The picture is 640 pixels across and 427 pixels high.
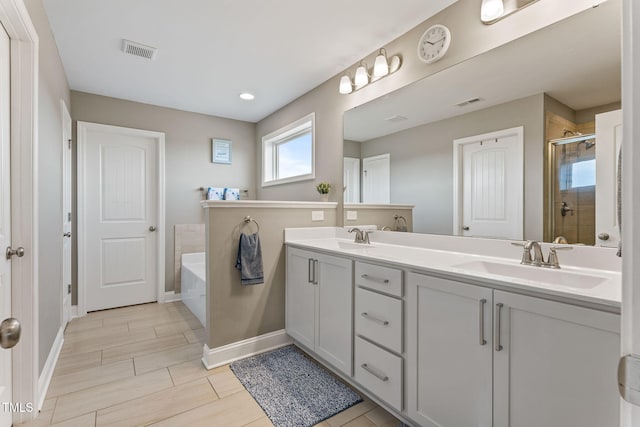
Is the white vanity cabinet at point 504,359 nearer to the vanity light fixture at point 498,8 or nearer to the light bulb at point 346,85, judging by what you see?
the vanity light fixture at point 498,8

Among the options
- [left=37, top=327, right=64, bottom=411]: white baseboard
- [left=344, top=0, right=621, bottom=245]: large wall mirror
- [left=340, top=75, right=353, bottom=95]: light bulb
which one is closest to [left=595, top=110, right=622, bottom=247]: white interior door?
[left=344, top=0, right=621, bottom=245]: large wall mirror

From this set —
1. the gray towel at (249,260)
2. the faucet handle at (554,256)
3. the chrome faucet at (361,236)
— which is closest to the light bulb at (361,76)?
the chrome faucet at (361,236)

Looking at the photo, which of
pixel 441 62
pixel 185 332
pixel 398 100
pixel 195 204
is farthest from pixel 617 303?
pixel 195 204

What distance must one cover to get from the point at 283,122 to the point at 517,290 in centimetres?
319

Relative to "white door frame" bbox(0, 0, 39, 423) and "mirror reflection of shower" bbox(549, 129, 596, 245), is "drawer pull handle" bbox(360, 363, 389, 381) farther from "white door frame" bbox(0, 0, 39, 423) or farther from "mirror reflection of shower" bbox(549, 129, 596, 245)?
"white door frame" bbox(0, 0, 39, 423)

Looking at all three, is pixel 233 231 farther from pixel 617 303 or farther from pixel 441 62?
pixel 617 303

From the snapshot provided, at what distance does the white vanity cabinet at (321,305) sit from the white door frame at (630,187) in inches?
60.1

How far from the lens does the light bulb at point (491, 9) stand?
1683 mm

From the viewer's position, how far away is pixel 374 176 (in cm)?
255

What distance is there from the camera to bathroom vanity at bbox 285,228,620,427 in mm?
1003

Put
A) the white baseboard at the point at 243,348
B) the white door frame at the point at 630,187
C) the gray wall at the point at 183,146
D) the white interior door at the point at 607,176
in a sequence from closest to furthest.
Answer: the white door frame at the point at 630,187
the white interior door at the point at 607,176
the white baseboard at the point at 243,348
the gray wall at the point at 183,146

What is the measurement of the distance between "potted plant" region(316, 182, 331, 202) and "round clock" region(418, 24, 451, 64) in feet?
4.29

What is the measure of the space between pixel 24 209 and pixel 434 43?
261cm

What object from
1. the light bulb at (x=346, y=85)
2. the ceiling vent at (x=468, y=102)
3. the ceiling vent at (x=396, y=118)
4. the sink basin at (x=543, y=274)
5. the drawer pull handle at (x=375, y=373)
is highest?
the light bulb at (x=346, y=85)
